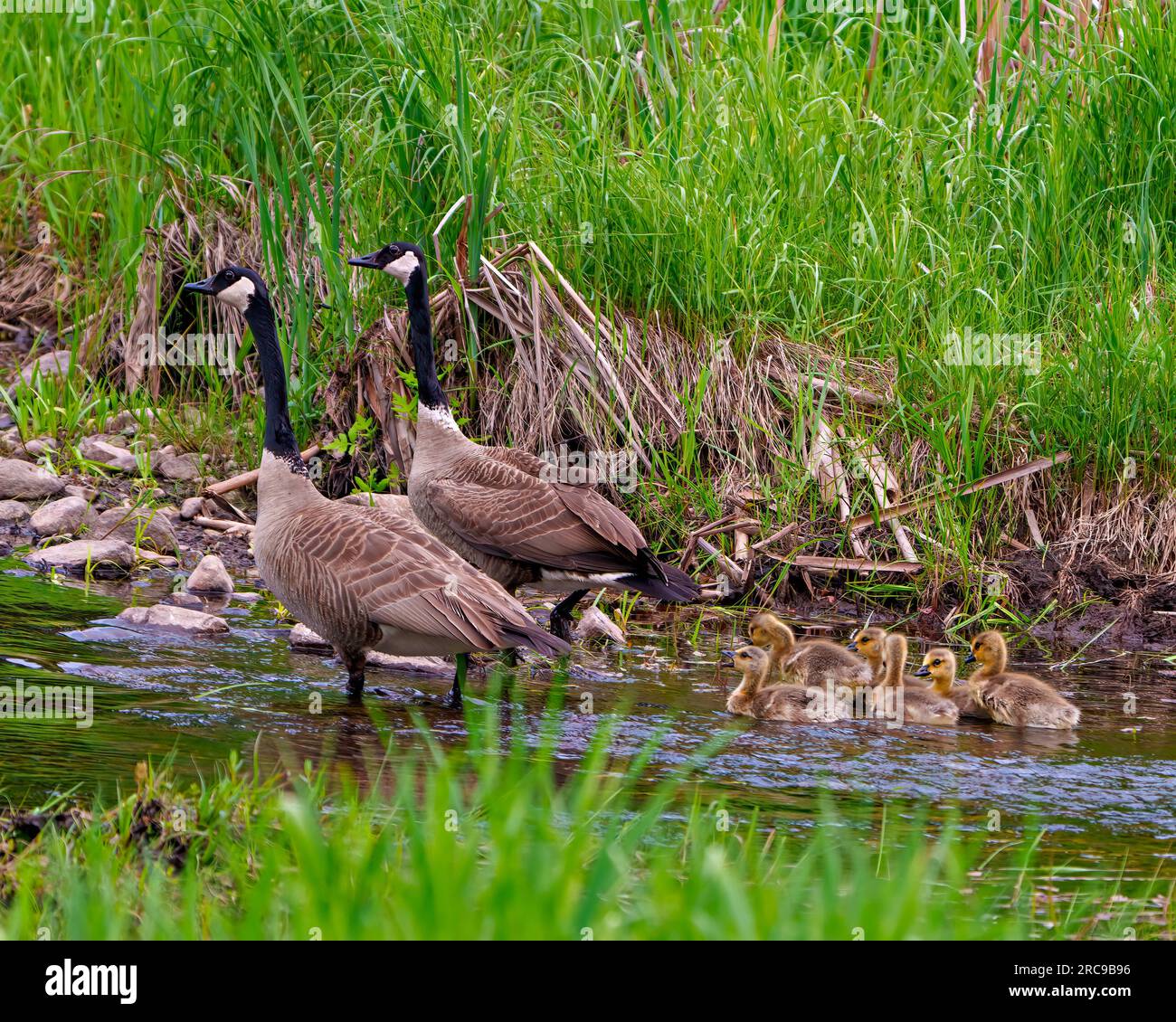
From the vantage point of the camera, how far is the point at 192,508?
976 cm

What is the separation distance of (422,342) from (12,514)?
10.4 feet

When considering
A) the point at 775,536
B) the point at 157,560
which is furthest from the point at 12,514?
the point at 775,536

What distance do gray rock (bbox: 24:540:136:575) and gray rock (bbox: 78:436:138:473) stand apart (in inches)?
47.9

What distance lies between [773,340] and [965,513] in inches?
67.6

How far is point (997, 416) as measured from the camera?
919 centimetres

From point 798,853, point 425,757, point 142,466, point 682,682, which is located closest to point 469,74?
point 142,466

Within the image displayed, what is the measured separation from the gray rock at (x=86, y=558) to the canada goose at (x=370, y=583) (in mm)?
1943

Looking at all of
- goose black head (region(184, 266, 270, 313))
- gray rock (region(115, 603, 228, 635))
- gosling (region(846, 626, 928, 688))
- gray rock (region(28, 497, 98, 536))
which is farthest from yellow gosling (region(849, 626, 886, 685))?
gray rock (region(28, 497, 98, 536))

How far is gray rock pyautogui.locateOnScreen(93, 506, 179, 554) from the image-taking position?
927cm

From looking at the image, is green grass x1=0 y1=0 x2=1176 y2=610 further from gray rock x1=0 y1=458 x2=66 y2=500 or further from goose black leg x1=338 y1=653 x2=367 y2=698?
goose black leg x1=338 y1=653 x2=367 y2=698

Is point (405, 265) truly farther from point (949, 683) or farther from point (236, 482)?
point (949, 683)

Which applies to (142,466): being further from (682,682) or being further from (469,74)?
(682,682)

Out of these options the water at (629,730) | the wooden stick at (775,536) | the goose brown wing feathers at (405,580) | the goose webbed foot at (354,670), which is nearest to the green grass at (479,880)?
the water at (629,730)

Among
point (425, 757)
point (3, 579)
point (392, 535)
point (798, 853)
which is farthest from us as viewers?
point (3, 579)
